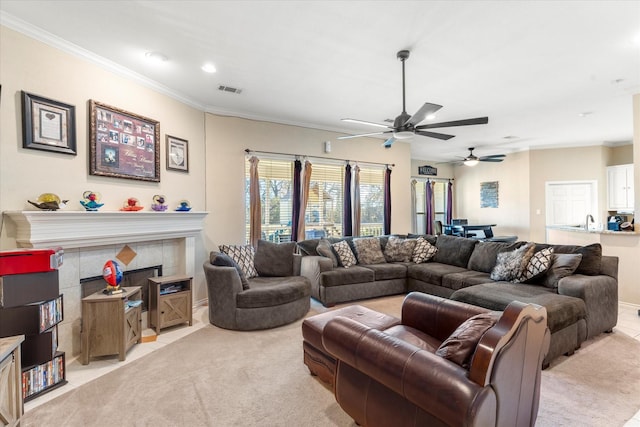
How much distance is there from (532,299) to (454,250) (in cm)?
194

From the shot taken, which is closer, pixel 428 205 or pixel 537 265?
pixel 537 265

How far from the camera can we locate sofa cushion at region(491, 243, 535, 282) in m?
3.58

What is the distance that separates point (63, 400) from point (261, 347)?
1507 millimetres

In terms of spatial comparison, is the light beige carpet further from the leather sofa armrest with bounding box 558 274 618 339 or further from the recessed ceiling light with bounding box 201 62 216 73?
the recessed ceiling light with bounding box 201 62 216 73

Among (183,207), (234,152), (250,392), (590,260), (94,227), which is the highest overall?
(234,152)

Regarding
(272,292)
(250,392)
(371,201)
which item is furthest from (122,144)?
(371,201)

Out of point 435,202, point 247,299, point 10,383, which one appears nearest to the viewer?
point 10,383

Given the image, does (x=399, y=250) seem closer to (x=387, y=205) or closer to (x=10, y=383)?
(x=387, y=205)

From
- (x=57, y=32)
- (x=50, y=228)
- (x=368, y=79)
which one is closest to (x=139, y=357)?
(x=50, y=228)

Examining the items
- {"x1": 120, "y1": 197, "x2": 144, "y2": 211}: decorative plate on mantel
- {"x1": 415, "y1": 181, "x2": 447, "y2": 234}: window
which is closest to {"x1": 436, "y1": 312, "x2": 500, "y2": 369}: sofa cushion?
{"x1": 120, "y1": 197, "x2": 144, "y2": 211}: decorative plate on mantel

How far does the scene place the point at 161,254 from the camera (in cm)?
381

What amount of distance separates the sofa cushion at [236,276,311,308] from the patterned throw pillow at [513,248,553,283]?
2551 mm

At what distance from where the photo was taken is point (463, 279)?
395cm

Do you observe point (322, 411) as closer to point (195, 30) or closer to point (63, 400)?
point (63, 400)
